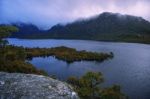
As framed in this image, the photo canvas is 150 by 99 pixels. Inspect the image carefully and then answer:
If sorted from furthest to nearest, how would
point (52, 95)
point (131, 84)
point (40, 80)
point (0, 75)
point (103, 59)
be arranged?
point (103, 59) < point (131, 84) < point (0, 75) < point (40, 80) < point (52, 95)

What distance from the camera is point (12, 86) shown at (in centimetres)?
1127

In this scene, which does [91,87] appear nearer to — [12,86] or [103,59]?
[12,86]

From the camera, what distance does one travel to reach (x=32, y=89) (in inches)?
435

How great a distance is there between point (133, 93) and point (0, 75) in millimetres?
75179

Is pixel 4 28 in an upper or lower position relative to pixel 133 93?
upper

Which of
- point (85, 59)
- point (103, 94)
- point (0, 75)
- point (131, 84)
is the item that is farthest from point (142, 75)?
point (0, 75)

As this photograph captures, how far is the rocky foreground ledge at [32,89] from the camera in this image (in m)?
10.8

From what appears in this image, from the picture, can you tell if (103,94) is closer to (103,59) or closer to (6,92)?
(6,92)

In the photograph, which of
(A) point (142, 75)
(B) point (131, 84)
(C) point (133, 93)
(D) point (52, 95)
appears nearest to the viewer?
(D) point (52, 95)

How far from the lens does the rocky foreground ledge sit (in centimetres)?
1077

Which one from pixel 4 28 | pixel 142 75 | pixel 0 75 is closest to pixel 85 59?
pixel 142 75

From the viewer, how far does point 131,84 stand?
97188 millimetres

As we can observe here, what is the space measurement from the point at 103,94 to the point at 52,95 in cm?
5199

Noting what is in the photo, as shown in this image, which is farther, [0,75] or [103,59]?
[103,59]
